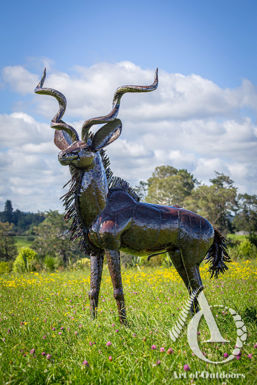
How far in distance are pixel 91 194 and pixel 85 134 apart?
0.83 meters

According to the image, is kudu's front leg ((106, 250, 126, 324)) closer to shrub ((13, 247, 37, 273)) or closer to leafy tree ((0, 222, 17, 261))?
shrub ((13, 247, 37, 273))

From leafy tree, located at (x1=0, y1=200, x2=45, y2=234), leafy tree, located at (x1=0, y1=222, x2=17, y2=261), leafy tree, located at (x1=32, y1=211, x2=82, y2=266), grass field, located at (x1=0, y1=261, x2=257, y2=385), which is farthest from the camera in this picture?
leafy tree, located at (x1=0, y1=200, x2=45, y2=234)

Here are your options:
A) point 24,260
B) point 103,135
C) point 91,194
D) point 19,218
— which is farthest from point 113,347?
point 19,218

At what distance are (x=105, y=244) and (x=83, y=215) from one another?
525 mm

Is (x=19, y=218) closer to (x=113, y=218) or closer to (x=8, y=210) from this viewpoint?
(x=8, y=210)

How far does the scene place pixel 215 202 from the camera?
33.7 metres

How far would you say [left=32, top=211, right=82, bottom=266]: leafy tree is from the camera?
96.3 feet

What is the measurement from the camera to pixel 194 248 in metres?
5.04

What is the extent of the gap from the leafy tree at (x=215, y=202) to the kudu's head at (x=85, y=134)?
28.5 meters

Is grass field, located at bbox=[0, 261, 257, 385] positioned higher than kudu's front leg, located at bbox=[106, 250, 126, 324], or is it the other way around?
kudu's front leg, located at bbox=[106, 250, 126, 324]

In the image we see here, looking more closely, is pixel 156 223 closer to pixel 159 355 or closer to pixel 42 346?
pixel 159 355

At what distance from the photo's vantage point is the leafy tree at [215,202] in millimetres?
33438

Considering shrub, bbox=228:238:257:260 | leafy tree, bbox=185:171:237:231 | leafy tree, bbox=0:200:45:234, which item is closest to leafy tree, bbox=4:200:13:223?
leafy tree, bbox=0:200:45:234

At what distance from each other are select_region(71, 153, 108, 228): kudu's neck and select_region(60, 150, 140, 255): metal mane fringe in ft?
0.16
